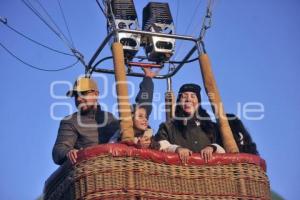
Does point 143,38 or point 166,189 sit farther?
point 143,38

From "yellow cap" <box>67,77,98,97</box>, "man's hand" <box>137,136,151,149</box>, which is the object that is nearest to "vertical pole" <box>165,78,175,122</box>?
"yellow cap" <box>67,77,98,97</box>

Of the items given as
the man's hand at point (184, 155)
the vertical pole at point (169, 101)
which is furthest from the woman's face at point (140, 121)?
the vertical pole at point (169, 101)

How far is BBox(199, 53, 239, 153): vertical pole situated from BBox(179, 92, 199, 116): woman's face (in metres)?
0.21

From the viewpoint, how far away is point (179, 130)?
4215 millimetres

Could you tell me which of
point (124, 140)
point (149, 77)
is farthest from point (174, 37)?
point (124, 140)

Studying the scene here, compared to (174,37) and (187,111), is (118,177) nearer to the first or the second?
(187,111)

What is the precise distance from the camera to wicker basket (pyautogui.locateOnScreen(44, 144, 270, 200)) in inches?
131

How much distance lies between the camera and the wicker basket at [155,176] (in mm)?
3336

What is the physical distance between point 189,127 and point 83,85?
831 mm

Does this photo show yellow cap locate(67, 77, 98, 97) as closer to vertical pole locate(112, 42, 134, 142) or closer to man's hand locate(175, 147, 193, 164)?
vertical pole locate(112, 42, 134, 142)

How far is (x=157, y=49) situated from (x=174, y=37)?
0.90ft

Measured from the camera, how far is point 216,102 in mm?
4047

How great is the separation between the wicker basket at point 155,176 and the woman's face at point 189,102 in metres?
0.70

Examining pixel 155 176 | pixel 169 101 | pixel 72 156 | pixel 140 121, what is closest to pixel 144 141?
pixel 140 121
